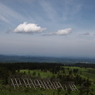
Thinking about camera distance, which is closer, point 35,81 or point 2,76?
point 35,81

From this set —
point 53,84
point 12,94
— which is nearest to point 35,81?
point 53,84

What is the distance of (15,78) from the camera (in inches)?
1586

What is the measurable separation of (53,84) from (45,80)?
3380 mm

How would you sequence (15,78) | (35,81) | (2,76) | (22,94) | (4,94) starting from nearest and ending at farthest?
(4,94) < (22,94) < (15,78) < (35,81) < (2,76)

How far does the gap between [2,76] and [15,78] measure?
1394 cm

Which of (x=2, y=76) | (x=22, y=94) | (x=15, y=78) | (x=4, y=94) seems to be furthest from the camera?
(x=2, y=76)

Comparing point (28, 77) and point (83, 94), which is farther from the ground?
point (28, 77)

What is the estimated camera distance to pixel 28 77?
42.5 meters

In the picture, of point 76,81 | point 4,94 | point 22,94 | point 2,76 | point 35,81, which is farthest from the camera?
point 76,81

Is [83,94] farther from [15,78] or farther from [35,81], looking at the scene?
[15,78]

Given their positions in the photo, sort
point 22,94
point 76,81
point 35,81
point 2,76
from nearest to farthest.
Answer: point 22,94, point 35,81, point 2,76, point 76,81

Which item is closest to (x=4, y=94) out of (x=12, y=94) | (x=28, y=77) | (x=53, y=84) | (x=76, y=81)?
(x=12, y=94)

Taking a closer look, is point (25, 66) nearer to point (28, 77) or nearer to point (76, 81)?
point (76, 81)

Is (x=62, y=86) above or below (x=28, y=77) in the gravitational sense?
below
